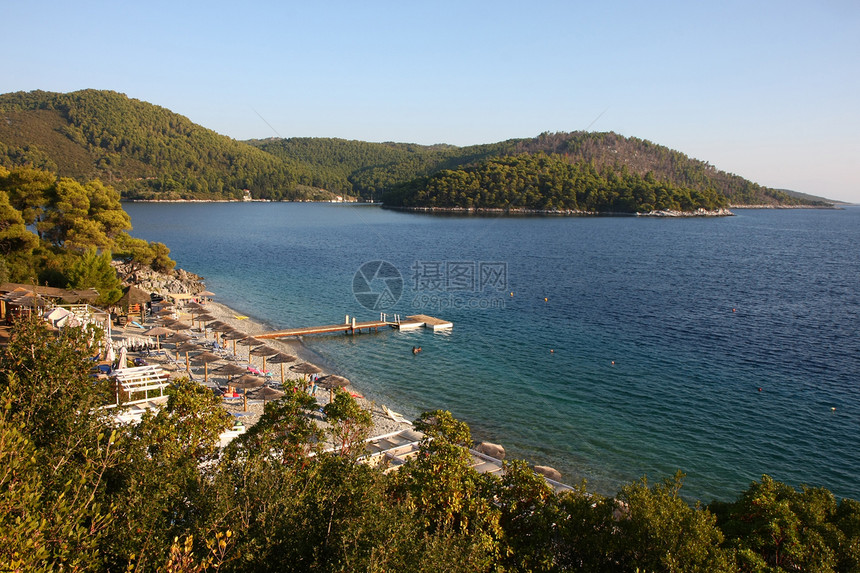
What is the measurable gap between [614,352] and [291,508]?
88.6 feet

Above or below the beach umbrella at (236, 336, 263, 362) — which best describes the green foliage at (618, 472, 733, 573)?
above

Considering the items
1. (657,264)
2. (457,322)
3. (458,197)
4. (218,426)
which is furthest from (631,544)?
(458,197)

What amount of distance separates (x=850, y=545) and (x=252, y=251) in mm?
75322

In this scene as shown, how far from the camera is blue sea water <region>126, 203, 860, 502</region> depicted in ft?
66.2

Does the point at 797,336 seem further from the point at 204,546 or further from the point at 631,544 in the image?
the point at 204,546

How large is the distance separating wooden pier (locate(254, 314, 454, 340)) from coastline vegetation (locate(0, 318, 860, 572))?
22.8m

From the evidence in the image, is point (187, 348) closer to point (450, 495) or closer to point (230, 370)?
point (230, 370)

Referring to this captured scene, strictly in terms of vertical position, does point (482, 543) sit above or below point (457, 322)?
above

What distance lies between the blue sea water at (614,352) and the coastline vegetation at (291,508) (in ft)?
27.9

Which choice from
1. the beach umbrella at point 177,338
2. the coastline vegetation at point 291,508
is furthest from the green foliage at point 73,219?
the coastline vegetation at point 291,508

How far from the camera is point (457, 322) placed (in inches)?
1513

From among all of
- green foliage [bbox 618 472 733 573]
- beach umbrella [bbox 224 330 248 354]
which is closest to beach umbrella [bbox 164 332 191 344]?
beach umbrella [bbox 224 330 248 354]

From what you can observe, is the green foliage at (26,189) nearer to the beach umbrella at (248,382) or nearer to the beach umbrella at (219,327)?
the beach umbrella at (219,327)

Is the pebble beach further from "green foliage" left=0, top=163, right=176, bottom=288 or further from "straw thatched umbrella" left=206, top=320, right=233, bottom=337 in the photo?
"green foliage" left=0, top=163, right=176, bottom=288
